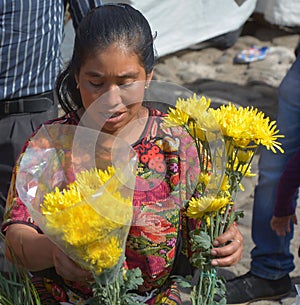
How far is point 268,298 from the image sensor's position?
308 cm

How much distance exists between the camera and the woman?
167 cm

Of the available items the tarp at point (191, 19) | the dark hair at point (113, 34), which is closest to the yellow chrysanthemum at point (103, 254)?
the dark hair at point (113, 34)

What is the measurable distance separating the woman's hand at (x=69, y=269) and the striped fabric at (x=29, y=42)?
49.2 inches

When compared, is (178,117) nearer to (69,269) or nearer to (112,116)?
(112,116)

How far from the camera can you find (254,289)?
10.1 ft

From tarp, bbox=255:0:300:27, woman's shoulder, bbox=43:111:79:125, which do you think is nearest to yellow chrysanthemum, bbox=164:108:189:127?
woman's shoulder, bbox=43:111:79:125

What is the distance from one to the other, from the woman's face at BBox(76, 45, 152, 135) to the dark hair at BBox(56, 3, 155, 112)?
24 mm

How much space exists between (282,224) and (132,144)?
1133mm

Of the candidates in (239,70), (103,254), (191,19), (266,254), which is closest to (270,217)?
(266,254)

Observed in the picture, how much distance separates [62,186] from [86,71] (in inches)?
11.1

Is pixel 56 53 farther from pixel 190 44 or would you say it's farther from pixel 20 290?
pixel 190 44

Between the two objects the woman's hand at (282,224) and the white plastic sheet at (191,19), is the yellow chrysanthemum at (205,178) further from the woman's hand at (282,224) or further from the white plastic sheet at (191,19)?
the white plastic sheet at (191,19)

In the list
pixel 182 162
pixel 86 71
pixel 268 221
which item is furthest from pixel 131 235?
pixel 268 221

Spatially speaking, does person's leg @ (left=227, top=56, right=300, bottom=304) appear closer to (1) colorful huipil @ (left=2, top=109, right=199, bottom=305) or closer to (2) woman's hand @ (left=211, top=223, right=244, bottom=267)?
(1) colorful huipil @ (left=2, top=109, right=199, bottom=305)
